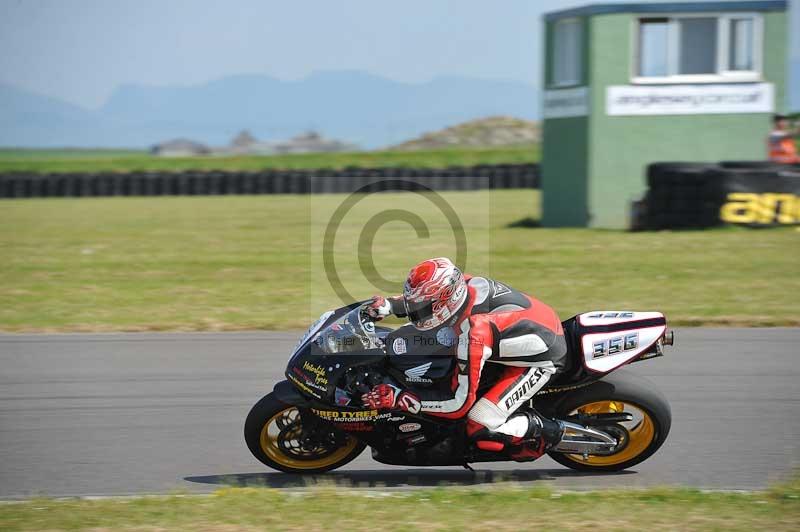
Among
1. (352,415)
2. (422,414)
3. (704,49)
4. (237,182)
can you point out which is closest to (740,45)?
(704,49)

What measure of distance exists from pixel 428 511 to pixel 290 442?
1218 mm

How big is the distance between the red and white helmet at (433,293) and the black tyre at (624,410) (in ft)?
3.08

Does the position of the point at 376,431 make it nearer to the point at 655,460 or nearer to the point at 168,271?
the point at 655,460

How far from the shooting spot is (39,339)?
31.4ft

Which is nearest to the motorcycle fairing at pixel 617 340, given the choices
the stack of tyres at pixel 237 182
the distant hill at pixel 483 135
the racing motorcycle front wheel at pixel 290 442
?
the racing motorcycle front wheel at pixel 290 442

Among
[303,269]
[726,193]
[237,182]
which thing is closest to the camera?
[303,269]

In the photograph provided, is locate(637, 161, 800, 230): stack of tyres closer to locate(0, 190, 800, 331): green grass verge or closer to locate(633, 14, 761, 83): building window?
locate(0, 190, 800, 331): green grass verge

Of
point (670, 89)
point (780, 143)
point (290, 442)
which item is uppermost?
point (670, 89)

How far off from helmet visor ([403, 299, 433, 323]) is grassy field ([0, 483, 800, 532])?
3.08ft

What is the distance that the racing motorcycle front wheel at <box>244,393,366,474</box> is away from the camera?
5.55 metres

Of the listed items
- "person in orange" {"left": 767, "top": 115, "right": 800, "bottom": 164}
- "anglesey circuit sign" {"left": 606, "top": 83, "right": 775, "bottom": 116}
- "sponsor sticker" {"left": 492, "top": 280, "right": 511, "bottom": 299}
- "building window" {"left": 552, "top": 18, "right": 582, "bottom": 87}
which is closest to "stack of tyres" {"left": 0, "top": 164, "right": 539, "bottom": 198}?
"building window" {"left": 552, "top": 18, "right": 582, "bottom": 87}

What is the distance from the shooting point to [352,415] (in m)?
5.39

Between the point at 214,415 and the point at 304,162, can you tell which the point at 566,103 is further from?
the point at 304,162

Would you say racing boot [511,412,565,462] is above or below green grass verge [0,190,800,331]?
below
